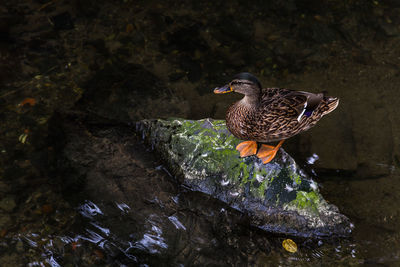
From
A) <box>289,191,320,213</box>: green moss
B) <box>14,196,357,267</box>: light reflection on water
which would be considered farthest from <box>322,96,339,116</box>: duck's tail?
<box>14,196,357,267</box>: light reflection on water

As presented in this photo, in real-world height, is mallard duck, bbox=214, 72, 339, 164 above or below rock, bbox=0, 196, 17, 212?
above

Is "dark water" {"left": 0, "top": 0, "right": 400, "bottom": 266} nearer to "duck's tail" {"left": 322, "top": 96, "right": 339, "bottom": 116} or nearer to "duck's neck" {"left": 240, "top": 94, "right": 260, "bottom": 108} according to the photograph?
"duck's tail" {"left": 322, "top": 96, "right": 339, "bottom": 116}

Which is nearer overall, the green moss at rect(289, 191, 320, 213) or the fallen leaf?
the green moss at rect(289, 191, 320, 213)

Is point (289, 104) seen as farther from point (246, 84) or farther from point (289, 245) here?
point (289, 245)

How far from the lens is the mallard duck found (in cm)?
382

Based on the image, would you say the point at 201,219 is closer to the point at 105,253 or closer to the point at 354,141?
the point at 105,253

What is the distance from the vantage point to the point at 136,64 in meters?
5.55

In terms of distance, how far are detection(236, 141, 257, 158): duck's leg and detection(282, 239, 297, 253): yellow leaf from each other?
0.90m

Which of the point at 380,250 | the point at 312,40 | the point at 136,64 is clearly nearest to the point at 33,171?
the point at 136,64

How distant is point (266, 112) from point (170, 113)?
1.54 meters

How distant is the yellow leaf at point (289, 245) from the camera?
147 inches

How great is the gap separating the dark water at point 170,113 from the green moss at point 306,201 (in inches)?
13.6

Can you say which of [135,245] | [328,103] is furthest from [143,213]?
[328,103]

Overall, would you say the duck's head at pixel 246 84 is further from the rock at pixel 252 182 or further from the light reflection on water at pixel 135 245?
the light reflection on water at pixel 135 245
